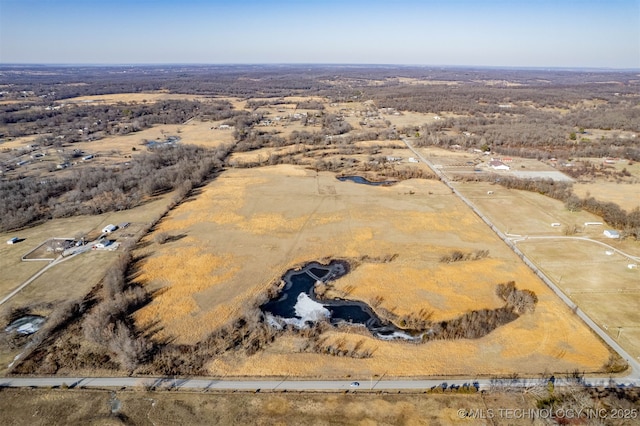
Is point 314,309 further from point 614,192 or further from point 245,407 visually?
point 614,192

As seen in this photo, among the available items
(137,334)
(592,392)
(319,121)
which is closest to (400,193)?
(592,392)

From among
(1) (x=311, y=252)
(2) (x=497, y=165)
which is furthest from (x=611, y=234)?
(1) (x=311, y=252)

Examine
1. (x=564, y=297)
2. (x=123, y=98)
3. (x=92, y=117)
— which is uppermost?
(x=123, y=98)

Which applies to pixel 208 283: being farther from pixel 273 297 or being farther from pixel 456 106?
pixel 456 106

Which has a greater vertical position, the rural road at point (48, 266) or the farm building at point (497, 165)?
the farm building at point (497, 165)

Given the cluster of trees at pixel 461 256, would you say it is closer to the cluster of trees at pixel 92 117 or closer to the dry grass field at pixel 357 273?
the dry grass field at pixel 357 273

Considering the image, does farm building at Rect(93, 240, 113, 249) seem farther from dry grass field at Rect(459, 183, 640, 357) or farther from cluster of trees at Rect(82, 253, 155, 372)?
dry grass field at Rect(459, 183, 640, 357)

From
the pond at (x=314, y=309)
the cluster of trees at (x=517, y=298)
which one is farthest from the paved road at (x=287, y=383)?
the cluster of trees at (x=517, y=298)
